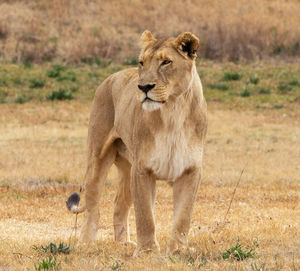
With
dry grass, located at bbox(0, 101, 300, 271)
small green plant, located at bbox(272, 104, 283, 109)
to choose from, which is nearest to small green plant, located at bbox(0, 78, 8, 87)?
dry grass, located at bbox(0, 101, 300, 271)

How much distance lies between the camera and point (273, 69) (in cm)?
2309

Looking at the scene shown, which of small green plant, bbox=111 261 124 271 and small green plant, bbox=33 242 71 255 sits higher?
small green plant, bbox=111 261 124 271

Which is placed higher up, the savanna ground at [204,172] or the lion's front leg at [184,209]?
the lion's front leg at [184,209]

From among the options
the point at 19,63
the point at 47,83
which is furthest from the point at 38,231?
the point at 19,63

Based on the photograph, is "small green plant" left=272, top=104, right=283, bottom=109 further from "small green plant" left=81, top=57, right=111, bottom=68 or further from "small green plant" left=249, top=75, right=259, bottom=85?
"small green plant" left=81, top=57, right=111, bottom=68

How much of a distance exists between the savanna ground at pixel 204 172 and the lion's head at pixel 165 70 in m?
1.10

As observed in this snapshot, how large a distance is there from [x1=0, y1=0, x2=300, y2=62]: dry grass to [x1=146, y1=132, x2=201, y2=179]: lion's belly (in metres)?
19.6

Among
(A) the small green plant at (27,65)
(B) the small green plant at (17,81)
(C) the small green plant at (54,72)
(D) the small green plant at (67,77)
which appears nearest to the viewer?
(B) the small green plant at (17,81)

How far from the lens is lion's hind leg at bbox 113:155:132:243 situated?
6.29m

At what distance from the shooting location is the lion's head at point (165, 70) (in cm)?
Answer: 460

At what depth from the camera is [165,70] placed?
471 centimetres

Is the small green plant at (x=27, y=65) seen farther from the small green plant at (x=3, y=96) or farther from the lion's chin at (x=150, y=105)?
the lion's chin at (x=150, y=105)

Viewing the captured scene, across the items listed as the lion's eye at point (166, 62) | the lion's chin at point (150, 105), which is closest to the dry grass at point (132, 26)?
the lion's eye at point (166, 62)

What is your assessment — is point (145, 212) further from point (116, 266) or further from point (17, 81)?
point (17, 81)
